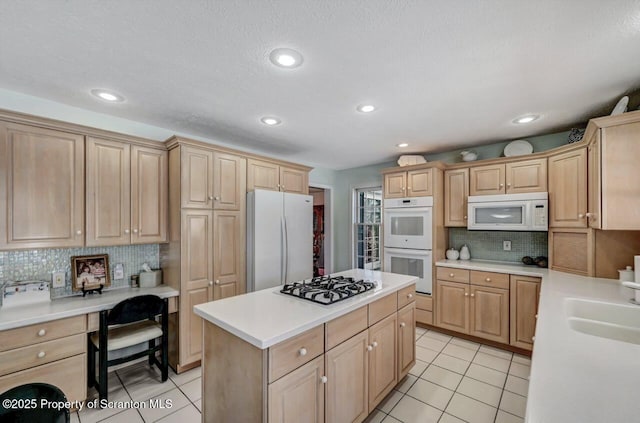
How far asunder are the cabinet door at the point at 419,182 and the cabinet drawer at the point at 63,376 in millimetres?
3749

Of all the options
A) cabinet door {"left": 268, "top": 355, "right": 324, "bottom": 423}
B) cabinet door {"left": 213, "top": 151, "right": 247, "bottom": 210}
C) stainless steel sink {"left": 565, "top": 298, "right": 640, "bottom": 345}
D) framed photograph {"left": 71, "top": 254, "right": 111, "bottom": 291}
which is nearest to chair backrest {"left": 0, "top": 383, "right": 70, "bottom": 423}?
cabinet door {"left": 268, "top": 355, "right": 324, "bottom": 423}

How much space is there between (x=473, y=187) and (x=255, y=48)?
305 centimetres

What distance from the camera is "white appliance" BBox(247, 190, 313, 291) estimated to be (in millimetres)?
2947

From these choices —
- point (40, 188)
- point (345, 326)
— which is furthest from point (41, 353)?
point (345, 326)

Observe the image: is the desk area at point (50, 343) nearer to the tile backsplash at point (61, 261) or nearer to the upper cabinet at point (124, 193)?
the tile backsplash at point (61, 261)

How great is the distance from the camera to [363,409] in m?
1.83

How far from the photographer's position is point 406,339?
2.39m

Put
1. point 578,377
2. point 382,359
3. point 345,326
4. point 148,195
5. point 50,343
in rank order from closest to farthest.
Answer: point 578,377 < point 345,326 < point 50,343 < point 382,359 < point 148,195

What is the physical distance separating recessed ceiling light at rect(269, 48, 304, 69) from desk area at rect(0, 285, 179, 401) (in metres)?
2.24

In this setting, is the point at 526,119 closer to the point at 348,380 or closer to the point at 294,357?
the point at 348,380

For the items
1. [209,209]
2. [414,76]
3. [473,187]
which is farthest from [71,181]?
[473,187]

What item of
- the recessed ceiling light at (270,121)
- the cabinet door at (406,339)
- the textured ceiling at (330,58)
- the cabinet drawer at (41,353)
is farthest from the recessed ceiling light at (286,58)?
the cabinet drawer at (41,353)

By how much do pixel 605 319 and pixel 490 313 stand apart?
4.54 feet

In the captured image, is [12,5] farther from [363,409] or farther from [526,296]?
[526,296]
